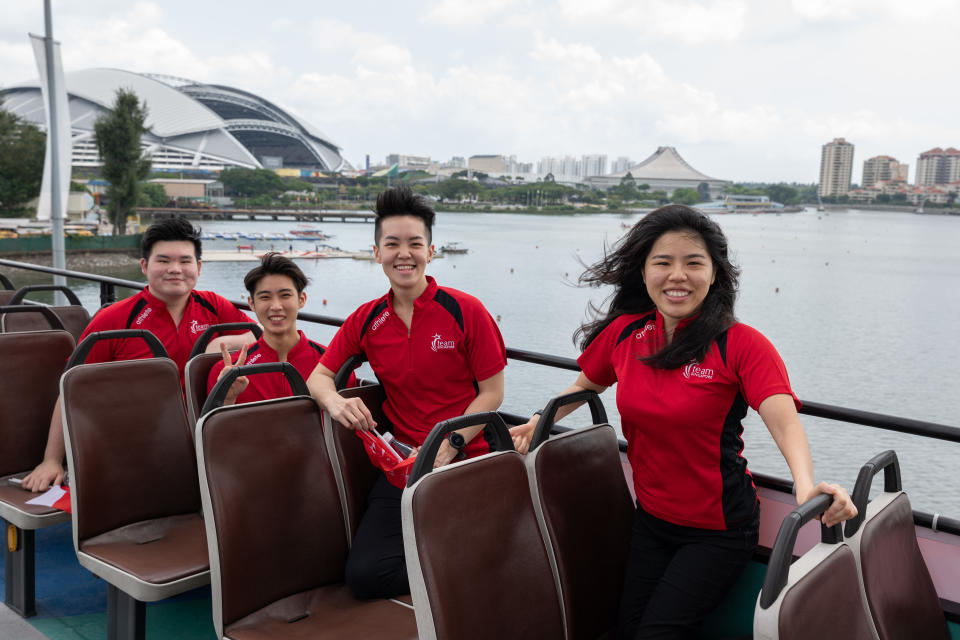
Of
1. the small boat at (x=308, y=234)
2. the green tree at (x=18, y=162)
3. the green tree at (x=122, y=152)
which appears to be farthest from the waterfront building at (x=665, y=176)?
the green tree at (x=18, y=162)

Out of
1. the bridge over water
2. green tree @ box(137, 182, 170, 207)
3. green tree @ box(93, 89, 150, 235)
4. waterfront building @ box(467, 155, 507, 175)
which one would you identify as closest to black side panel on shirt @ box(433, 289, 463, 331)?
green tree @ box(93, 89, 150, 235)

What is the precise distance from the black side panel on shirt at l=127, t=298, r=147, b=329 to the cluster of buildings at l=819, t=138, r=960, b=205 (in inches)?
3036

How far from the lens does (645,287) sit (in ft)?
6.91

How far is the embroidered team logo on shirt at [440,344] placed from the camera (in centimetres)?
234

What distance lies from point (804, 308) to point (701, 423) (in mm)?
57006

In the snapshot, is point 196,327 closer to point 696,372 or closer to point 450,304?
point 450,304

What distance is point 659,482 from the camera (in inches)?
74.3

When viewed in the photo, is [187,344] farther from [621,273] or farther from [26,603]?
[621,273]

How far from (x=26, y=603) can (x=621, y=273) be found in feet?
7.25

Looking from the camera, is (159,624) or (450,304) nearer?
(450,304)

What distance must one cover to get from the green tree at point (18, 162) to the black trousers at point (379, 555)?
44796 millimetres

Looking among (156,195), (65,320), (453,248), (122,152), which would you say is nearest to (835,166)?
(453,248)

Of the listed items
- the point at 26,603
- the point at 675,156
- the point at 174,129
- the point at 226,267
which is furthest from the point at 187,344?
the point at 174,129

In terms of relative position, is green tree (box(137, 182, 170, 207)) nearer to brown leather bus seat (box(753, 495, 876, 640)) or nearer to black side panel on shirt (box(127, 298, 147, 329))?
black side panel on shirt (box(127, 298, 147, 329))
